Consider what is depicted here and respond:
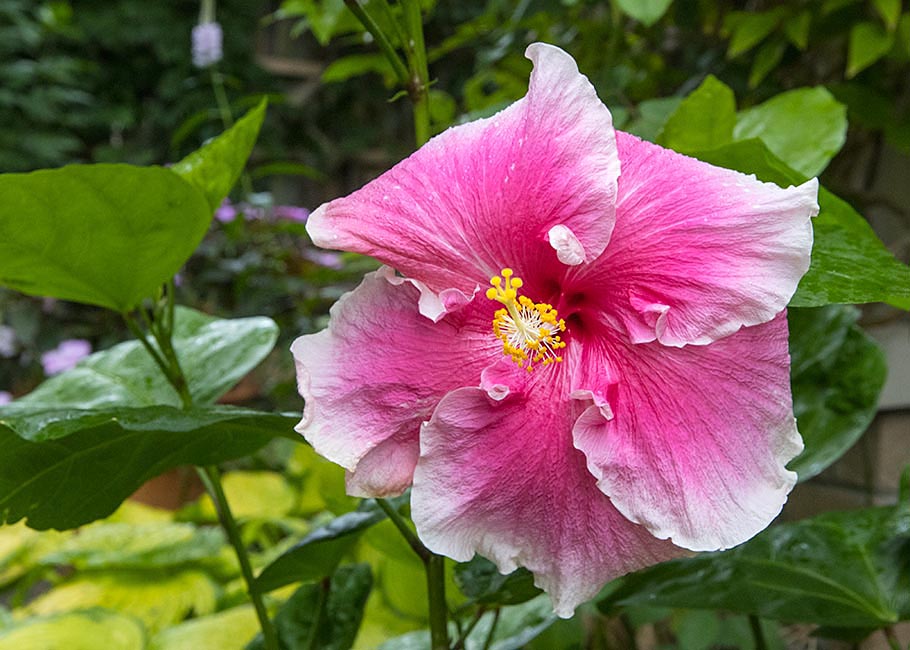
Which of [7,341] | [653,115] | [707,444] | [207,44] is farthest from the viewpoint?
[7,341]

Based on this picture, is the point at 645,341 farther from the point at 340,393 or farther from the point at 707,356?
the point at 340,393

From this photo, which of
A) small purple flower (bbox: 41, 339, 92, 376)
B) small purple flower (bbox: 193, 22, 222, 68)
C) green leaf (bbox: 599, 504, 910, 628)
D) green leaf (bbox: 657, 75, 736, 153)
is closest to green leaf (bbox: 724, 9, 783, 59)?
green leaf (bbox: 657, 75, 736, 153)

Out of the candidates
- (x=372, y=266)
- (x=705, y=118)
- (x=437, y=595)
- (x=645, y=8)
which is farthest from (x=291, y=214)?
(x=437, y=595)

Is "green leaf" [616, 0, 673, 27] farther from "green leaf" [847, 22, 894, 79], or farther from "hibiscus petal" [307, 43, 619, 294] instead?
"hibiscus petal" [307, 43, 619, 294]

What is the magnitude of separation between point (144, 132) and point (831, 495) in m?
3.75

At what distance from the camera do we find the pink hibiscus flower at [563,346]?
1.12 feet

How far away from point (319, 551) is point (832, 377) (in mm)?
426

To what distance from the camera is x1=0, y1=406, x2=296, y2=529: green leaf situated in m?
0.43

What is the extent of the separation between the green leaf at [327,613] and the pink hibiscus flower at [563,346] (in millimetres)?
336

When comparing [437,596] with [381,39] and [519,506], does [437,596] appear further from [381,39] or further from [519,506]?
[381,39]

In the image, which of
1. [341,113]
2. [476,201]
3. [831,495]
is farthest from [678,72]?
[341,113]

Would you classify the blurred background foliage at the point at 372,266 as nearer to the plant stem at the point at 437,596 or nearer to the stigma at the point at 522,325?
the plant stem at the point at 437,596

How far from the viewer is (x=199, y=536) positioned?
4.56 ft

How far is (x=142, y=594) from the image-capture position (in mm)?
1363
